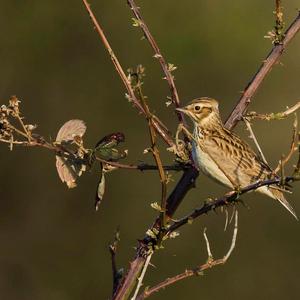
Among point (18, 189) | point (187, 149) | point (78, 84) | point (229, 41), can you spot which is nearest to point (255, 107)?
point (229, 41)

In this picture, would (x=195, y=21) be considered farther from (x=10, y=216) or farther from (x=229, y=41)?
(x=10, y=216)

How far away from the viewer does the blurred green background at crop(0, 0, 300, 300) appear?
7.39 metres

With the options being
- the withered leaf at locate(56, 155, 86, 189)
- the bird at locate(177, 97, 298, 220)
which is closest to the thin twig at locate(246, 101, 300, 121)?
the withered leaf at locate(56, 155, 86, 189)

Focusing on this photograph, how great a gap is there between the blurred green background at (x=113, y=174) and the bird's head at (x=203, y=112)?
3.10 metres

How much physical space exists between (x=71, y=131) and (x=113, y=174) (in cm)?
494

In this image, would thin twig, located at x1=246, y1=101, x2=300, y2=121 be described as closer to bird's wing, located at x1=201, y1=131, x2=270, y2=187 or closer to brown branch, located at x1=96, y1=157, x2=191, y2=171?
brown branch, located at x1=96, y1=157, x2=191, y2=171

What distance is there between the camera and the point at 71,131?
9.06ft

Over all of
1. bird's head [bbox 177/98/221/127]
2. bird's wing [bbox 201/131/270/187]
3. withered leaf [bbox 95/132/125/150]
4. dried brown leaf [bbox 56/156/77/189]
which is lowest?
bird's wing [bbox 201/131/270/187]

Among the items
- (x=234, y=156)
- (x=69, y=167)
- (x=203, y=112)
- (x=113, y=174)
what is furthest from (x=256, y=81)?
(x=113, y=174)

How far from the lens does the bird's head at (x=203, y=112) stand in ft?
13.1

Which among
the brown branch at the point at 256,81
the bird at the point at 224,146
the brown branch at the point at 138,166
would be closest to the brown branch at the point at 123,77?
the brown branch at the point at 138,166

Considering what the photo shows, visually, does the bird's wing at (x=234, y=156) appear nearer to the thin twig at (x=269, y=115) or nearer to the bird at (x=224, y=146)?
the bird at (x=224, y=146)

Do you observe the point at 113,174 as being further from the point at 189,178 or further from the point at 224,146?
the point at 189,178

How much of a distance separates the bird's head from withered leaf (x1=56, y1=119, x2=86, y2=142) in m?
1.23
